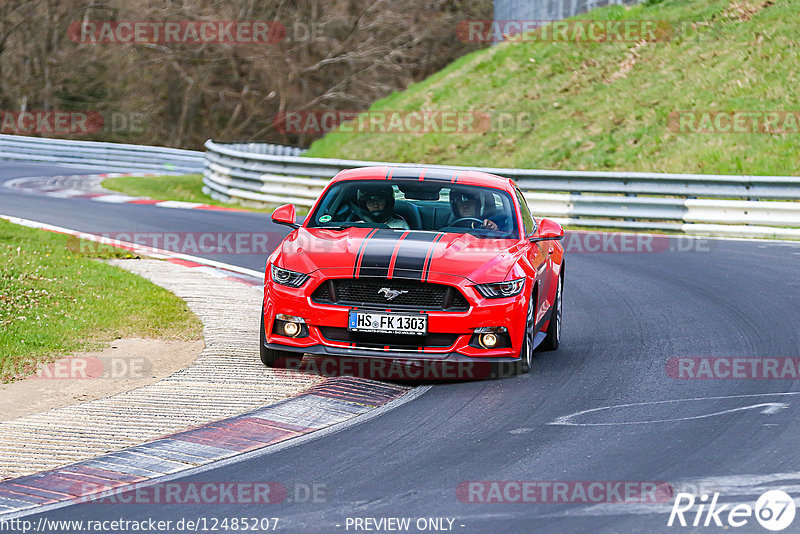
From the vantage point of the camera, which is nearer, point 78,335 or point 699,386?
point 699,386

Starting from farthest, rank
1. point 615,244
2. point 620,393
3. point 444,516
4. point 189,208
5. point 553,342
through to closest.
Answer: point 189,208 < point 615,244 < point 553,342 < point 620,393 < point 444,516

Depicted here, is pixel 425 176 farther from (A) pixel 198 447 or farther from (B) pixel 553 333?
(A) pixel 198 447

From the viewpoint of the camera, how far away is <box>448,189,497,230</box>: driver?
368 inches

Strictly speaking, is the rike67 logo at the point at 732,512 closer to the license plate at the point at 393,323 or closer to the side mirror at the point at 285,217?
the license plate at the point at 393,323

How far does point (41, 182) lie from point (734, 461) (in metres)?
24.0

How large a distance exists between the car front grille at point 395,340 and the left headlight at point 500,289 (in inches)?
15.5

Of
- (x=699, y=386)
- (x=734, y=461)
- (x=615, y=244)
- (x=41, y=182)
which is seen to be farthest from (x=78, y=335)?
(x=41, y=182)

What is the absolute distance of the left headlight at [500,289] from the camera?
8258 mm

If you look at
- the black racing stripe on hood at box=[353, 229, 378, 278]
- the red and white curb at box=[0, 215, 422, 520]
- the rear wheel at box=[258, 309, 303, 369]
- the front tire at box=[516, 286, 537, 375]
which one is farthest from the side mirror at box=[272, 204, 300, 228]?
the front tire at box=[516, 286, 537, 375]

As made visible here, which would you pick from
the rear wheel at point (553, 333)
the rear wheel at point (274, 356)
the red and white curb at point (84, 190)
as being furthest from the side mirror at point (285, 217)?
the red and white curb at point (84, 190)

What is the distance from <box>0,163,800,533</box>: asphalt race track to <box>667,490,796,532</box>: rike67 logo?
1.7 inches

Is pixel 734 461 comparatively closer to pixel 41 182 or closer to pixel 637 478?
pixel 637 478

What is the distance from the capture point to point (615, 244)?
1791cm

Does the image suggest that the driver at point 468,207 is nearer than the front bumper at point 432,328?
No
